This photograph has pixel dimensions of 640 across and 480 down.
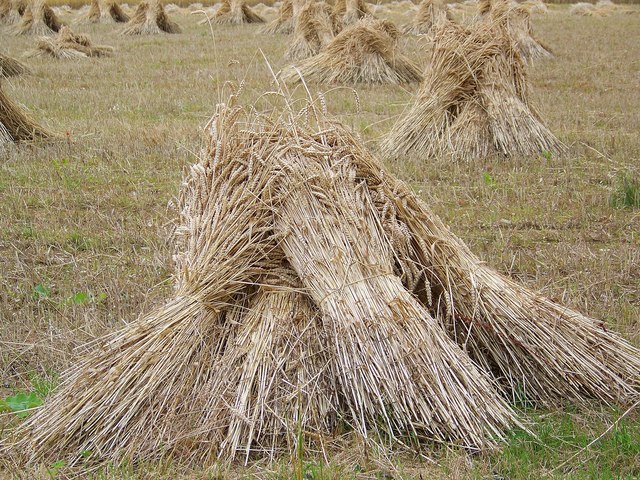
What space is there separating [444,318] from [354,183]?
2.29 feet

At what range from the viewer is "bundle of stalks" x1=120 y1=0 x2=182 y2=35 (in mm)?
21375

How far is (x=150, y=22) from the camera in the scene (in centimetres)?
2139

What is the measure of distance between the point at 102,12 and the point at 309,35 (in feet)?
39.8

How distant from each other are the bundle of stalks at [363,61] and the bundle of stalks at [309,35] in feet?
7.03

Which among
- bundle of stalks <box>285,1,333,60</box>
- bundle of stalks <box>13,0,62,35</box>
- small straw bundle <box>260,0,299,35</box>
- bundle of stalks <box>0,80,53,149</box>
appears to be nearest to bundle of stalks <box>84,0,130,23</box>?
bundle of stalks <box>13,0,62,35</box>

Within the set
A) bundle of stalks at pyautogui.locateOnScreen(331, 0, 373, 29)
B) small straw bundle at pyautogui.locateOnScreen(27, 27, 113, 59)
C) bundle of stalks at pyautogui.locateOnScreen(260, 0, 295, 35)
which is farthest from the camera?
bundle of stalks at pyautogui.locateOnScreen(260, 0, 295, 35)

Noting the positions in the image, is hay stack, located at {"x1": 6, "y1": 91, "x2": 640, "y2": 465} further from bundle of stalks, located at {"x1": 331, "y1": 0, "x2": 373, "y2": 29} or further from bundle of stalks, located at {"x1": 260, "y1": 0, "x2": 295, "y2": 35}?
bundle of stalks, located at {"x1": 260, "y1": 0, "x2": 295, "y2": 35}

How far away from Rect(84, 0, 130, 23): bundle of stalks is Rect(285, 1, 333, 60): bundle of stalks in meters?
11.5

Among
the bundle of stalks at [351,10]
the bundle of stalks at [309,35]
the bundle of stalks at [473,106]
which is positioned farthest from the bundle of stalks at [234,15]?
the bundle of stalks at [473,106]

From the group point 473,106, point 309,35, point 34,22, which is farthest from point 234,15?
point 473,106

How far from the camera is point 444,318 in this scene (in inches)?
142

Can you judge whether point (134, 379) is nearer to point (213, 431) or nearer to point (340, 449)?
point (213, 431)

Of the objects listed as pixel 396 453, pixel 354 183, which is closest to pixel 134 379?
pixel 396 453

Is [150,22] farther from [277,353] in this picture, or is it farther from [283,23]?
[277,353]
